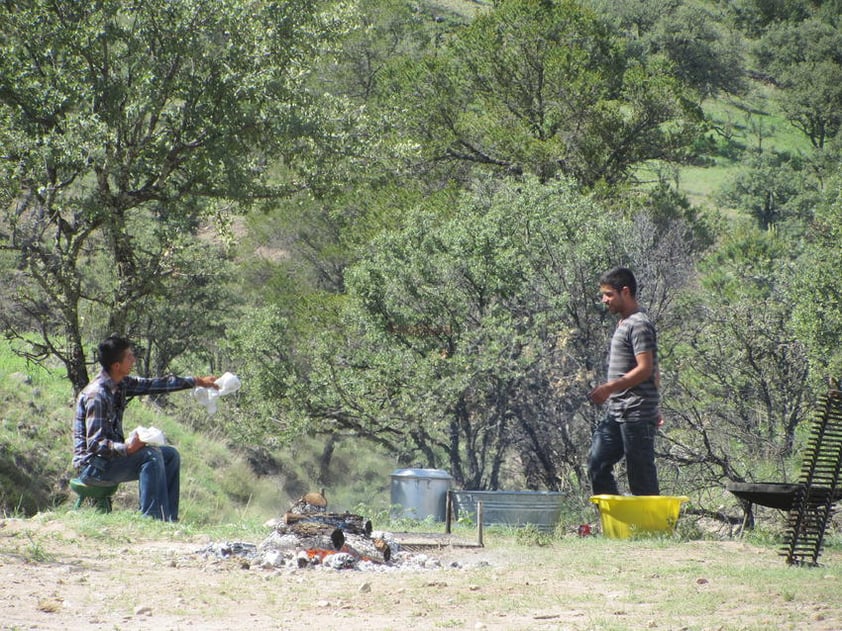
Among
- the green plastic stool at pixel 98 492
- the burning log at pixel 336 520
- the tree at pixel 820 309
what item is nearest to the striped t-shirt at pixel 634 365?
the burning log at pixel 336 520

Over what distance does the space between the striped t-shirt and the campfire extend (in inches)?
75.0

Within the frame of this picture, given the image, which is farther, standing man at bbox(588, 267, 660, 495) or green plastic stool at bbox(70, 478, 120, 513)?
green plastic stool at bbox(70, 478, 120, 513)

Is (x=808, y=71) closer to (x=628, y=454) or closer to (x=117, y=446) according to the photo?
(x=628, y=454)

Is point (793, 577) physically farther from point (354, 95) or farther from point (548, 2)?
point (354, 95)

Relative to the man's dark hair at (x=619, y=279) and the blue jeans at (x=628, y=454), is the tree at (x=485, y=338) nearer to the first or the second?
the blue jeans at (x=628, y=454)

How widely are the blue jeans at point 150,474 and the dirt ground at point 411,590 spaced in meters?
0.72

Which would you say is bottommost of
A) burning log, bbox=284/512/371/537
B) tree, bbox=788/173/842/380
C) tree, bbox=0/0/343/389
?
burning log, bbox=284/512/371/537

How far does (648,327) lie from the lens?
293 inches

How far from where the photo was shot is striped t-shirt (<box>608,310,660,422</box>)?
24.3 ft

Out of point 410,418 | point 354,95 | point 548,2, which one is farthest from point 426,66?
point 410,418

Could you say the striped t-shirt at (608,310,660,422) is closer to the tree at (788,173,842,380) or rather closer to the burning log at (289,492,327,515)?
the burning log at (289,492,327,515)

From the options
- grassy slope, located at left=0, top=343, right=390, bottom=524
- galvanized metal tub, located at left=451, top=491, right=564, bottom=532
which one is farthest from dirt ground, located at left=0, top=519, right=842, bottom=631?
grassy slope, located at left=0, top=343, right=390, bottom=524

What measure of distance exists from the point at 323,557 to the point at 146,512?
6.61 feet

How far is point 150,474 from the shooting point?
7480 mm
